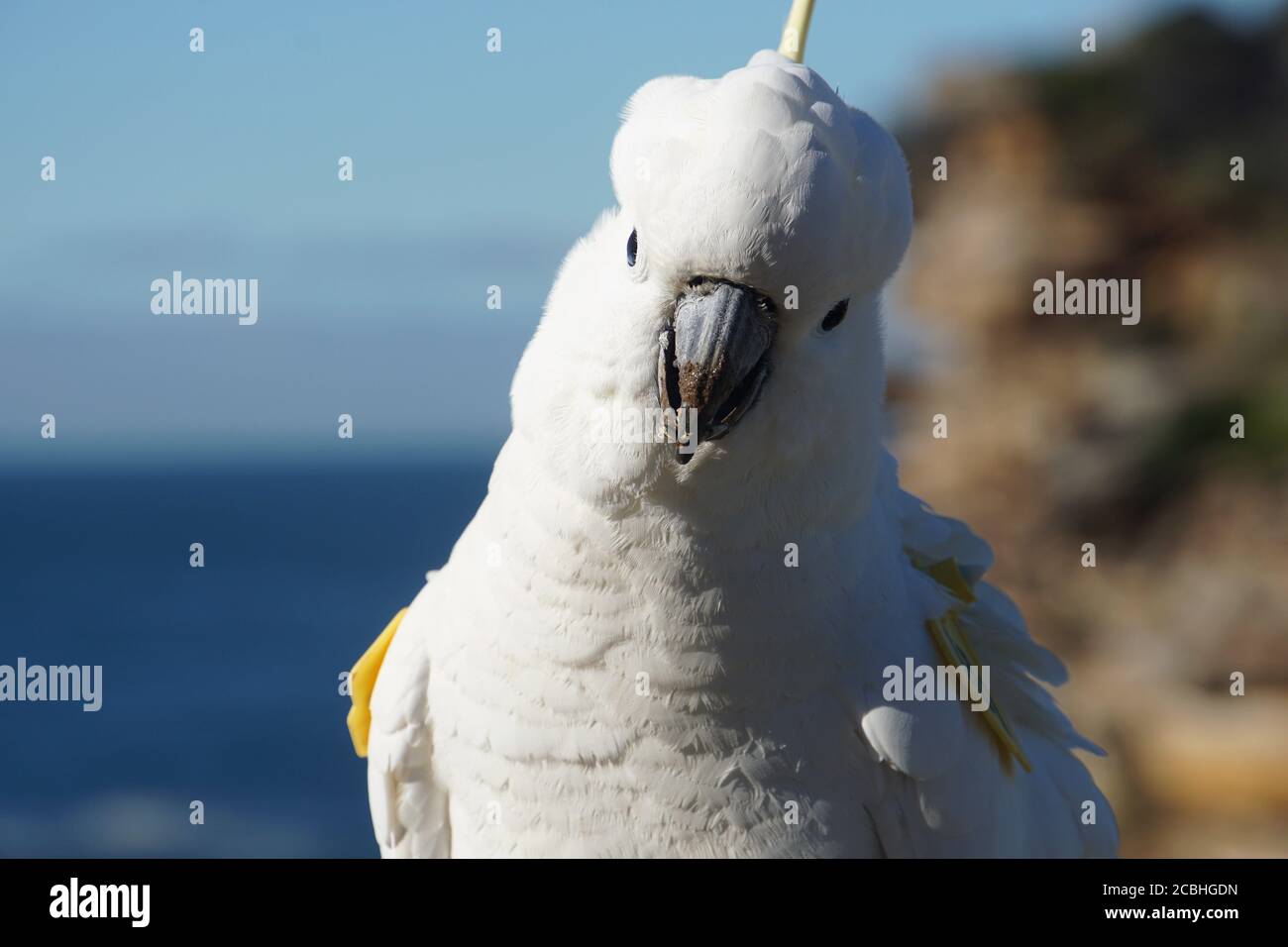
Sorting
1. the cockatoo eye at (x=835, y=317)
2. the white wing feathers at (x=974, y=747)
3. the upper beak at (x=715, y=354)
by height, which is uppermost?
the cockatoo eye at (x=835, y=317)

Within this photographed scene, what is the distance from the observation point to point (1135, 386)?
24.2ft

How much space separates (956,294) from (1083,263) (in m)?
0.76

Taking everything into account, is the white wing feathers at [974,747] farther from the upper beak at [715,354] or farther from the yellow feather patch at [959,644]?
the upper beak at [715,354]

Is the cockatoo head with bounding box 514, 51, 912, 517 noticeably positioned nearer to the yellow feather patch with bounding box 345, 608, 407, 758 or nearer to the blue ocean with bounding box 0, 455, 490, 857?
the yellow feather patch with bounding box 345, 608, 407, 758

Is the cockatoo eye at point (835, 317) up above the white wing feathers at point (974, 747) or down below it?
above

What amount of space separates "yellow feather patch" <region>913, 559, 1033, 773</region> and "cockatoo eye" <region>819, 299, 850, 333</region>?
60 centimetres

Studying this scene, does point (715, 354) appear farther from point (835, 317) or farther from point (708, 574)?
point (708, 574)

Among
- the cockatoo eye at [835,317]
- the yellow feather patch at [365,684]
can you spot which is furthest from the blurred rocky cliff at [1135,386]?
the cockatoo eye at [835,317]

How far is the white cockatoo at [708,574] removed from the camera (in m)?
1.54

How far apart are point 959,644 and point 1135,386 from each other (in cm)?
591

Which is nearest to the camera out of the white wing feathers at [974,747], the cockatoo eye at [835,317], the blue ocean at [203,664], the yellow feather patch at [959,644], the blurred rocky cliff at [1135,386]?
the cockatoo eye at [835,317]

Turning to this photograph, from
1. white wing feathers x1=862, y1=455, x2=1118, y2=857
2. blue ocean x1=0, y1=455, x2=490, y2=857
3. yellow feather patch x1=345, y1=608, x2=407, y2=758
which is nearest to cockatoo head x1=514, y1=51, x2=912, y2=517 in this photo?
Answer: white wing feathers x1=862, y1=455, x2=1118, y2=857

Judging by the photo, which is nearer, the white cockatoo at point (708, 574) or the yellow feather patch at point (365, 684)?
the white cockatoo at point (708, 574)
